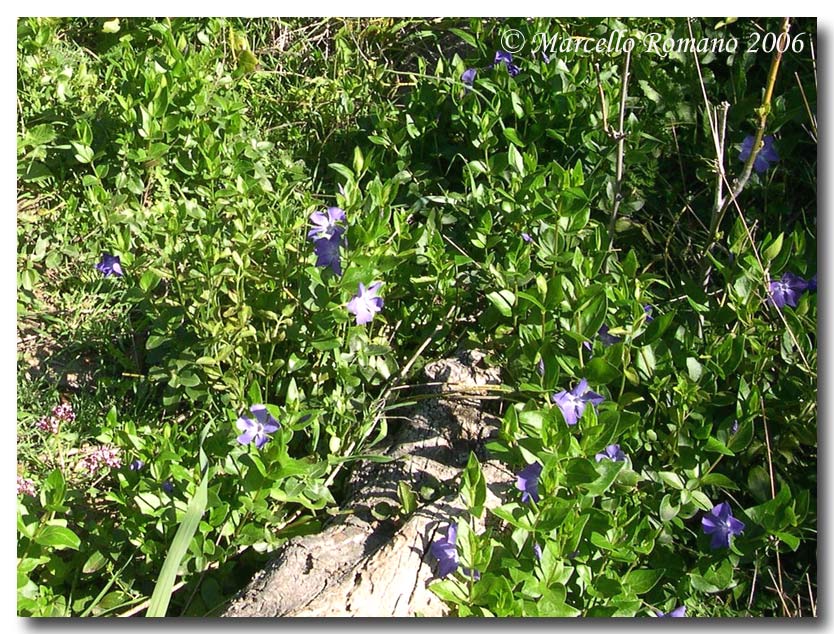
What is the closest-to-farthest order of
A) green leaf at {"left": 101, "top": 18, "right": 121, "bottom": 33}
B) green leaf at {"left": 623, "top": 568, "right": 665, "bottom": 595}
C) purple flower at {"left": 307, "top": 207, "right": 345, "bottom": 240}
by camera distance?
green leaf at {"left": 623, "top": 568, "right": 665, "bottom": 595}
purple flower at {"left": 307, "top": 207, "right": 345, "bottom": 240}
green leaf at {"left": 101, "top": 18, "right": 121, "bottom": 33}

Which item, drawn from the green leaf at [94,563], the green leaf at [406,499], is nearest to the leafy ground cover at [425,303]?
the green leaf at [94,563]

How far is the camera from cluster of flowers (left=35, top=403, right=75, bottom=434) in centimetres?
230

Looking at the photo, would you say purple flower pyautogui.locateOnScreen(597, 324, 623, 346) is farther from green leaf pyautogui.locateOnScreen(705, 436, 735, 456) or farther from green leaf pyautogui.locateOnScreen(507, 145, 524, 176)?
green leaf pyautogui.locateOnScreen(507, 145, 524, 176)

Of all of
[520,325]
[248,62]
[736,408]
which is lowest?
[736,408]

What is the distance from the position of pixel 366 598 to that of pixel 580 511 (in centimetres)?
44

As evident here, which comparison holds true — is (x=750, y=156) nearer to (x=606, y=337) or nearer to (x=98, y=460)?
(x=606, y=337)

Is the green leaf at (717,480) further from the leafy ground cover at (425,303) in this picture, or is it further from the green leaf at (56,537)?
the green leaf at (56,537)

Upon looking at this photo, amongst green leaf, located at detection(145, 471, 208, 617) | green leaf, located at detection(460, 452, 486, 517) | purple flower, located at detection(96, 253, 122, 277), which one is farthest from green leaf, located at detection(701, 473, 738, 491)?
purple flower, located at detection(96, 253, 122, 277)

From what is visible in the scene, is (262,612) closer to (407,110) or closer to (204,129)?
(204,129)

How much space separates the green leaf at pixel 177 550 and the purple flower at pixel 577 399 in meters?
0.73

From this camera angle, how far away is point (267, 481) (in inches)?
71.5

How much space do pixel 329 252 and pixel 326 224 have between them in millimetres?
88

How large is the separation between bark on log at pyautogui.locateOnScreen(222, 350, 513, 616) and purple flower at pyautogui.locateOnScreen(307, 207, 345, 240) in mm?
448
